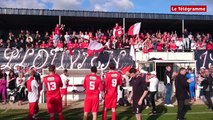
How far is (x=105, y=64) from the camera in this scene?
24250 millimetres

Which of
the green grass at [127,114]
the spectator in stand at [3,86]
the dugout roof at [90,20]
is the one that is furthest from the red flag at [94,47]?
the green grass at [127,114]

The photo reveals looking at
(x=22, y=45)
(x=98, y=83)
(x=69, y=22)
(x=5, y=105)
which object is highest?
(x=69, y=22)

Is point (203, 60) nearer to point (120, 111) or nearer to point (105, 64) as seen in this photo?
point (105, 64)

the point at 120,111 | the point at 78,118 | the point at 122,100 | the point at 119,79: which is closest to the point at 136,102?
the point at 119,79

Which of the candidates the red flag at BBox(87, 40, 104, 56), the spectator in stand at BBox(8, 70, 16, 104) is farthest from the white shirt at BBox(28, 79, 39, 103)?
the red flag at BBox(87, 40, 104, 56)

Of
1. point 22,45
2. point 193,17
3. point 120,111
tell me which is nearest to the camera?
point 120,111

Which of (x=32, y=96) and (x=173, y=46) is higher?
(x=173, y=46)

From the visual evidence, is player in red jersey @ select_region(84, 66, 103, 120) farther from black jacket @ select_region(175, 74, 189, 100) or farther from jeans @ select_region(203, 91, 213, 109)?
jeans @ select_region(203, 91, 213, 109)

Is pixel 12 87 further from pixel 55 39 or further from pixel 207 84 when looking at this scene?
pixel 207 84

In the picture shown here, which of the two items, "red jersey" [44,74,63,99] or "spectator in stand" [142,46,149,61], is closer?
"red jersey" [44,74,63,99]

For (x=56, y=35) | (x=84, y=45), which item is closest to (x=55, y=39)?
(x=56, y=35)

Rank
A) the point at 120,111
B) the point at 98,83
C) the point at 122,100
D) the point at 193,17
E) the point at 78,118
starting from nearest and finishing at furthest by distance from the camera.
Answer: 1. the point at 98,83
2. the point at 78,118
3. the point at 120,111
4. the point at 122,100
5. the point at 193,17

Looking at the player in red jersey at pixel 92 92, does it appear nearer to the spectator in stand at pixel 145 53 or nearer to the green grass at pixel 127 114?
the green grass at pixel 127 114

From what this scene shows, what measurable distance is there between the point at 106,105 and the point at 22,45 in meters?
13.1
